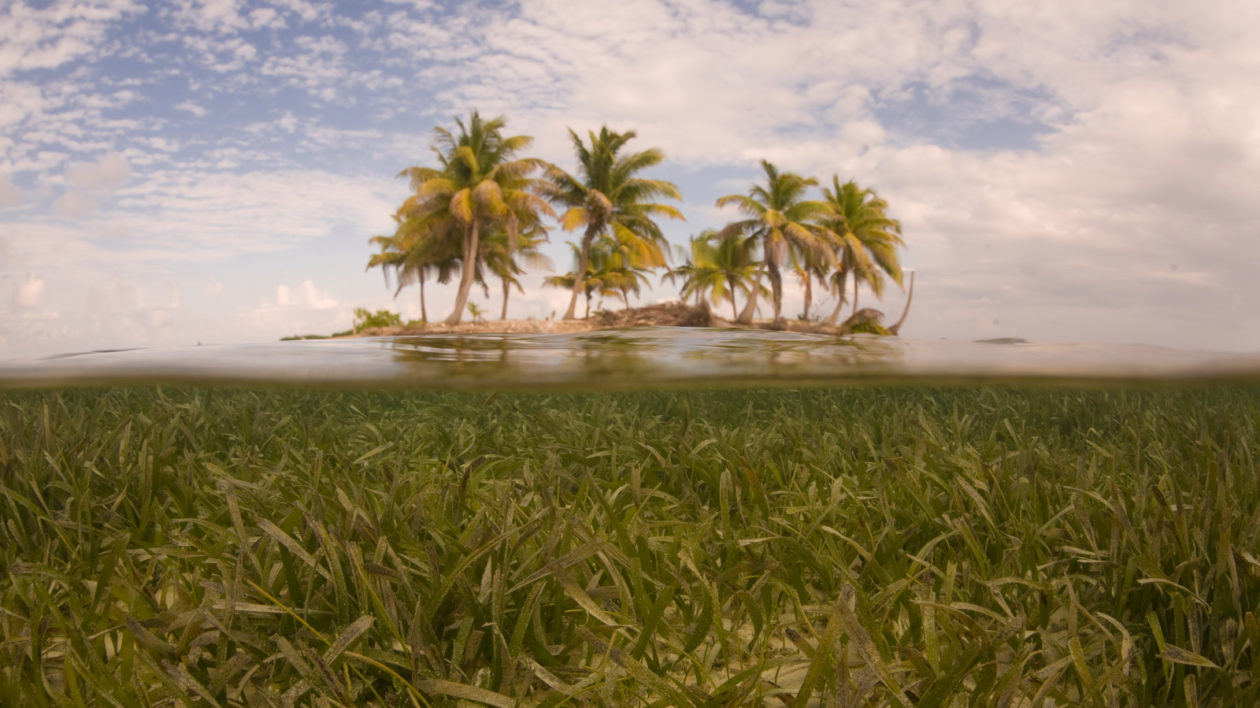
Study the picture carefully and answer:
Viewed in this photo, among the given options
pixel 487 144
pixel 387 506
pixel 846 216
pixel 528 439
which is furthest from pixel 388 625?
pixel 846 216

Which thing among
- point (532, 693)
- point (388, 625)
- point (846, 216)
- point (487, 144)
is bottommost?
point (532, 693)

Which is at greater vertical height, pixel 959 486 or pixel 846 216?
pixel 846 216

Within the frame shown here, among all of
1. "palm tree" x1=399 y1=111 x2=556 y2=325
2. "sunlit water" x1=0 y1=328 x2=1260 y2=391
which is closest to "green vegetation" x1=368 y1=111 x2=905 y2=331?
"palm tree" x1=399 y1=111 x2=556 y2=325

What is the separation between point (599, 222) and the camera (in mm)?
49062

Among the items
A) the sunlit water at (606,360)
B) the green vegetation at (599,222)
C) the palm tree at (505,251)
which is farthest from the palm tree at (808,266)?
the sunlit water at (606,360)

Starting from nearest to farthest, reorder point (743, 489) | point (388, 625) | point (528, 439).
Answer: point (388, 625) < point (743, 489) < point (528, 439)

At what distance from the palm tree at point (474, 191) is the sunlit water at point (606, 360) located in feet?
106

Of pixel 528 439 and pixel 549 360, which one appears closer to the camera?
pixel 528 439

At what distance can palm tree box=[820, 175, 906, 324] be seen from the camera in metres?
55.6

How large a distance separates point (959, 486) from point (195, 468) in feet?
12.3

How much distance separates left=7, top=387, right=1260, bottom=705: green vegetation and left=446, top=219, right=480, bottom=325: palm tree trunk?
45.9m

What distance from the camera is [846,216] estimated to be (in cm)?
5675

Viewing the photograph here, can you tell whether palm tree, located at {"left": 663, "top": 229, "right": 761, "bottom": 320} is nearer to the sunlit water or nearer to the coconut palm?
the coconut palm

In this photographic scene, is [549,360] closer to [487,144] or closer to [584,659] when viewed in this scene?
[584,659]
